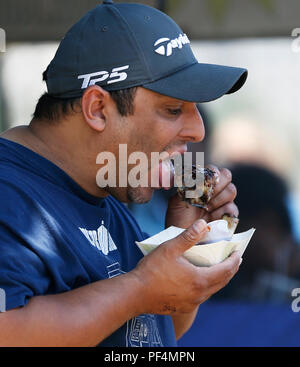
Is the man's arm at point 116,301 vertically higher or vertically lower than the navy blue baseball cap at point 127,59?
lower

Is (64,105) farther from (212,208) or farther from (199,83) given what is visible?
(212,208)

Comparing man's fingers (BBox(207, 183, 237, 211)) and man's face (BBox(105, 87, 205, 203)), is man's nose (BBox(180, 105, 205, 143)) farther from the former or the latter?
man's fingers (BBox(207, 183, 237, 211))

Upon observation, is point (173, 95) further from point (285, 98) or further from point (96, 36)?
point (285, 98)

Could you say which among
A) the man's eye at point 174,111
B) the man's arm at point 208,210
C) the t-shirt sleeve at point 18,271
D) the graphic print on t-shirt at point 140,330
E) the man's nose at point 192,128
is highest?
the man's eye at point 174,111

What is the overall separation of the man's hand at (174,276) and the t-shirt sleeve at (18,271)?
28 centimetres

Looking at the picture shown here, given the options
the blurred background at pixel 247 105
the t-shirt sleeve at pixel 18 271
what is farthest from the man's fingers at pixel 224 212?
the blurred background at pixel 247 105

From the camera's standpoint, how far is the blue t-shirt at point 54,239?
5.05ft

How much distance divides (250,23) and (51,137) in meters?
3.07

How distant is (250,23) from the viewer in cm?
460

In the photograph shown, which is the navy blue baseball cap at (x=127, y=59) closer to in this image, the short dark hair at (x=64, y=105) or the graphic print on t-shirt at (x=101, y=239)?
the short dark hair at (x=64, y=105)

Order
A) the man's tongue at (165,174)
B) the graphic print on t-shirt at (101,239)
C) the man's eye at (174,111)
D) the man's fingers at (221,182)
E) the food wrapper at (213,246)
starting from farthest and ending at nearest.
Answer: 1. the man's fingers at (221,182)
2. the man's tongue at (165,174)
3. the man's eye at (174,111)
4. the graphic print on t-shirt at (101,239)
5. the food wrapper at (213,246)

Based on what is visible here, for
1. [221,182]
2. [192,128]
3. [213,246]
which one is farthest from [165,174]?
[213,246]

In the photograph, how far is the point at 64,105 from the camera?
194cm

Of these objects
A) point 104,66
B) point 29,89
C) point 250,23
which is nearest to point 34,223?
point 104,66
